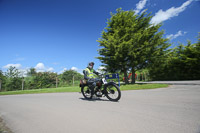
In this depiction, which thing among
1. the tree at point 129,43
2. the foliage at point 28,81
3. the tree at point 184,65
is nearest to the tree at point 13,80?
the foliage at point 28,81

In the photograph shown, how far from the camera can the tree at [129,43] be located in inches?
461

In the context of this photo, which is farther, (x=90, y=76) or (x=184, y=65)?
(x=184, y=65)

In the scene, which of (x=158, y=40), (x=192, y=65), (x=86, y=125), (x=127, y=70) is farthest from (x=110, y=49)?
(x=192, y=65)

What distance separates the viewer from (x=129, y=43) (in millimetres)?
11172

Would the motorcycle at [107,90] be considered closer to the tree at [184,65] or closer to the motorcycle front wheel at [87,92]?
the motorcycle front wheel at [87,92]

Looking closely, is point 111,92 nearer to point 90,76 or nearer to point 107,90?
point 107,90

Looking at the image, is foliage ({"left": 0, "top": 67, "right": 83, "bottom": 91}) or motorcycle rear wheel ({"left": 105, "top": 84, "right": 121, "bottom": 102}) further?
foliage ({"left": 0, "top": 67, "right": 83, "bottom": 91})

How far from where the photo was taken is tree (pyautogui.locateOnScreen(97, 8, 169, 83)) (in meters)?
11.7

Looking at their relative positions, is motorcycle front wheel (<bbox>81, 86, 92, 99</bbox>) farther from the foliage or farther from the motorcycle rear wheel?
the foliage

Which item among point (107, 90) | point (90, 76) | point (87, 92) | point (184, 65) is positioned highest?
point (184, 65)

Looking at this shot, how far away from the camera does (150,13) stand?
44.5 feet

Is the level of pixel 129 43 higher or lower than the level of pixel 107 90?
higher

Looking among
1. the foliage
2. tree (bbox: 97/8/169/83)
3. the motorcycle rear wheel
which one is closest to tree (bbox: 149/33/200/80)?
tree (bbox: 97/8/169/83)

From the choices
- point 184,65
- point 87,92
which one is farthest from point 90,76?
point 184,65
